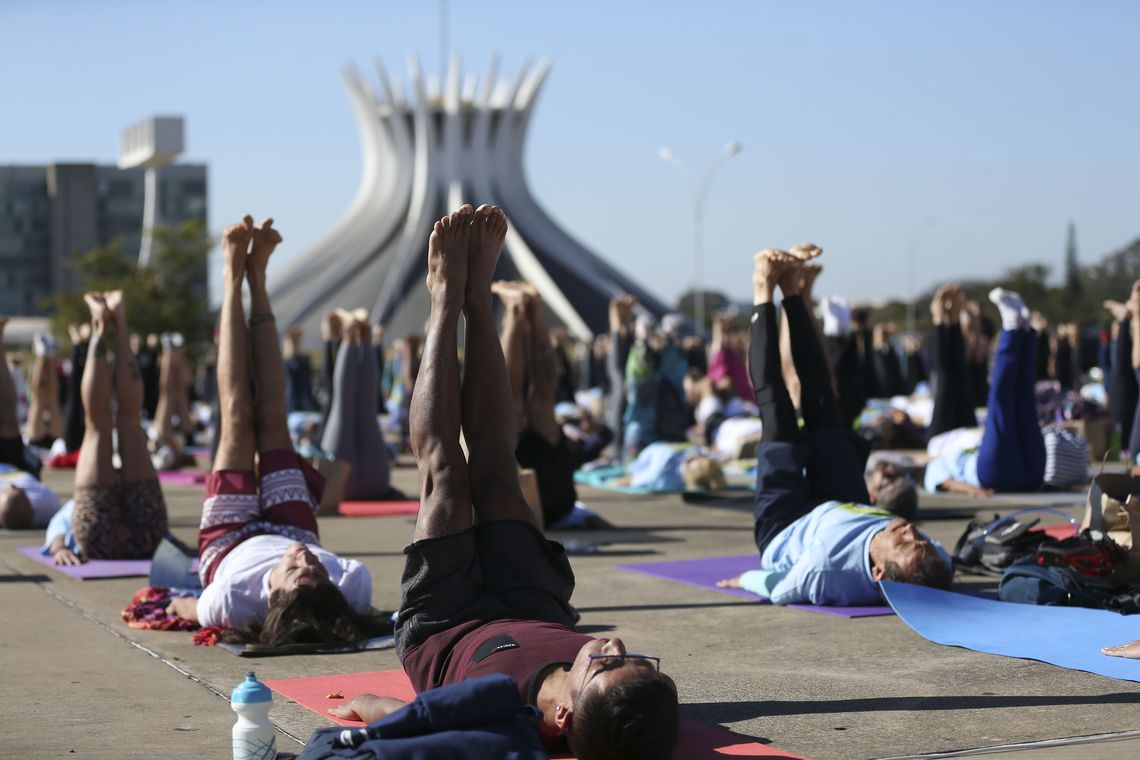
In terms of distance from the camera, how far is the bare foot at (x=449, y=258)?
563 cm

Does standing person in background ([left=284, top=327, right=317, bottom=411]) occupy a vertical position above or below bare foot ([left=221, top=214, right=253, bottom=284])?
below

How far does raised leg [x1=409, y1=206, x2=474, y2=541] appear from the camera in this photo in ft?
17.4

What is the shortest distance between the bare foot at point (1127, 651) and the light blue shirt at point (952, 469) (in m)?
7.48

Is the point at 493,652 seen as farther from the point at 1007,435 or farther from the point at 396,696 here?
the point at 1007,435

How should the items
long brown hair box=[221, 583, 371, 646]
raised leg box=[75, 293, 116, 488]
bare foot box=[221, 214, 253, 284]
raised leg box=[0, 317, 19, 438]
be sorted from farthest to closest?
1. raised leg box=[0, 317, 19, 438]
2. raised leg box=[75, 293, 116, 488]
3. bare foot box=[221, 214, 253, 284]
4. long brown hair box=[221, 583, 371, 646]

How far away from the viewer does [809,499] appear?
8.04 metres

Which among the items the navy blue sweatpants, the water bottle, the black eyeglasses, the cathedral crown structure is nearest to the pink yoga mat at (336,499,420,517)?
the navy blue sweatpants

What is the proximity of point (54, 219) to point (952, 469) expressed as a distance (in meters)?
96.1

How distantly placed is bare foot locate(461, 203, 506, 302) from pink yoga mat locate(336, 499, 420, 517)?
23.3ft

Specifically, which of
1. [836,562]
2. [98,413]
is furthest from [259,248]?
[836,562]

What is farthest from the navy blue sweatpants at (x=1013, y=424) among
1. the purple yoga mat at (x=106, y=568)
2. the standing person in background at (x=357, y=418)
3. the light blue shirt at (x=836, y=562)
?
the purple yoga mat at (x=106, y=568)

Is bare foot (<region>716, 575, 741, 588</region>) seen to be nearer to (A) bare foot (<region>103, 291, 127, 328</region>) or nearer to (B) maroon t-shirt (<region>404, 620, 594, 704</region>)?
(B) maroon t-shirt (<region>404, 620, 594, 704</region>)

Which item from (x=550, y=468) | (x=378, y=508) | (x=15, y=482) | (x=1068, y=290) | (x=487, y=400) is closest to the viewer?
(x=487, y=400)

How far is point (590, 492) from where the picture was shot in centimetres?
1476
